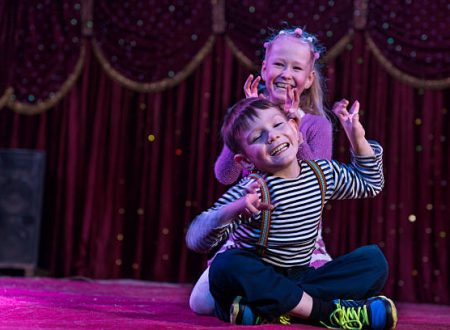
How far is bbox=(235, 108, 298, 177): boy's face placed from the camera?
5.60 ft

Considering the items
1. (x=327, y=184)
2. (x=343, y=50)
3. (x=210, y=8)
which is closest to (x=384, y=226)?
(x=343, y=50)

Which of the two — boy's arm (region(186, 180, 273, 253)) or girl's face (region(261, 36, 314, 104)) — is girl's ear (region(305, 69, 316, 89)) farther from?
boy's arm (region(186, 180, 273, 253))

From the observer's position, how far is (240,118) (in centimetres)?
174

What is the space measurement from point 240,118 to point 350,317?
1.73 feet

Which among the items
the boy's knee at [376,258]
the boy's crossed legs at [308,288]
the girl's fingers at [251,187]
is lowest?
the boy's crossed legs at [308,288]

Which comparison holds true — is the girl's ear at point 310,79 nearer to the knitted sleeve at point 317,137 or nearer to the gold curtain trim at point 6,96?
the knitted sleeve at point 317,137

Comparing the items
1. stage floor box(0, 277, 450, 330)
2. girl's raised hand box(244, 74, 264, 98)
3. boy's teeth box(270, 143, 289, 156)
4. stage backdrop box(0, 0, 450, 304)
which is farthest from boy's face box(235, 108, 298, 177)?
stage backdrop box(0, 0, 450, 304)

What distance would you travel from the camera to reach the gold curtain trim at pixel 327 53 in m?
3.99

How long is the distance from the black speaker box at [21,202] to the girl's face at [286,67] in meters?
2.27

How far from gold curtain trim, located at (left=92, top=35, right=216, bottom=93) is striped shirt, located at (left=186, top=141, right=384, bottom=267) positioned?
2481 mm

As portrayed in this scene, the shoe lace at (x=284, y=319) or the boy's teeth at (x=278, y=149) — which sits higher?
the boy's teeth at (x=278, y=149)

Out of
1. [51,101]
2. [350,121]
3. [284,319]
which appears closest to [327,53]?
[51,101]

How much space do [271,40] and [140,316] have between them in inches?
37.3

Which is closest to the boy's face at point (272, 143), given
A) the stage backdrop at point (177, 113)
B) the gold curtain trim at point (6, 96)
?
the stage backdrop at point (177, 113)
